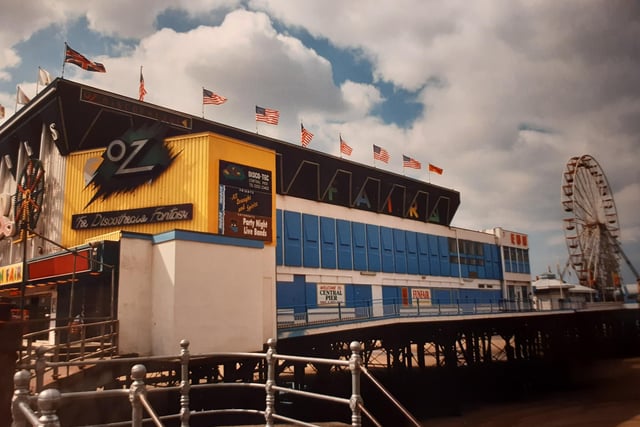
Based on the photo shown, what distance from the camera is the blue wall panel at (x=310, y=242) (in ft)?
99.4

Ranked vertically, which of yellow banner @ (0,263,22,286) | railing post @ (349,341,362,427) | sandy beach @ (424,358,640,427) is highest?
yellow banner @ (0,263,22,286)

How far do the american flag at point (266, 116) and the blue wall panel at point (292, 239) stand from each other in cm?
546

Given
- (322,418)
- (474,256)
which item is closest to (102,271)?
(322,418)

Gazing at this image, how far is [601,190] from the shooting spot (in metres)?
65.2

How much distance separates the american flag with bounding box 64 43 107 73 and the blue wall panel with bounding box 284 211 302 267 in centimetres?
1239

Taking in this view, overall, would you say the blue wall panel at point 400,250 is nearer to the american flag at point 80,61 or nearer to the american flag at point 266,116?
the american flag at point 266,116

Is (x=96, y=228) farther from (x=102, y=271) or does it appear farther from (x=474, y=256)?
(x=474, y=256)

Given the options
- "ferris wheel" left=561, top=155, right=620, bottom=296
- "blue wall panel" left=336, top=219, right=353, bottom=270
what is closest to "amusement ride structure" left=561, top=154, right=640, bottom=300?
"ferris wheel" left=561, top=155, right=620, bottom=296

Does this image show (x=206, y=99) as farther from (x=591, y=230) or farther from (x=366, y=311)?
(x=591, y=230)

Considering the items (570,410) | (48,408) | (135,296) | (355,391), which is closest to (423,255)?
(570,410)

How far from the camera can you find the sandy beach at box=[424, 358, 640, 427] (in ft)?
87.3

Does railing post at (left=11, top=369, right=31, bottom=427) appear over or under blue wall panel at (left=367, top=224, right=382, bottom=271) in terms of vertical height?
under

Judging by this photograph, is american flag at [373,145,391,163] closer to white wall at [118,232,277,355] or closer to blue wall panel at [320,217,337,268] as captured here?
blue wall panel at [320,217,337,268]

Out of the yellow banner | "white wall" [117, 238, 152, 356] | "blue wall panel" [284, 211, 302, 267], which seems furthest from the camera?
"blue wall panel" [284, 211, 302, 267]
